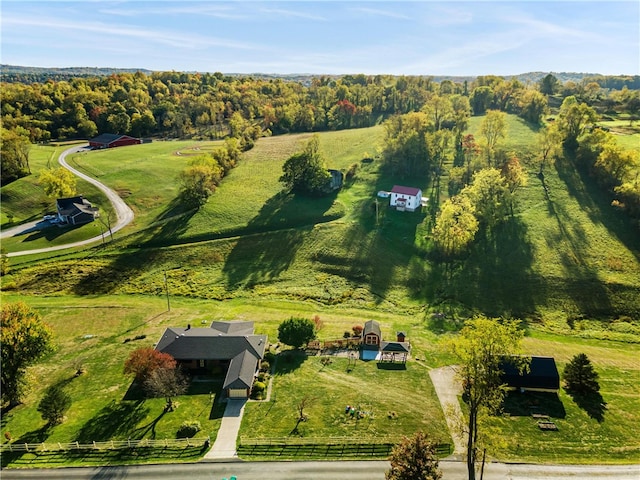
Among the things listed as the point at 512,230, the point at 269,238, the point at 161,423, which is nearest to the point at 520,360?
the point at 161,423

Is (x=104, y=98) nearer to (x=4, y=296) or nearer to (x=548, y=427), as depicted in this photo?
(x=4, y=296)

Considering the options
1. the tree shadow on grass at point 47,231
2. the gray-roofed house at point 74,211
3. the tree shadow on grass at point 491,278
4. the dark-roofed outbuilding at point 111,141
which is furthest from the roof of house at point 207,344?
the dark-roofed outbuilding at point 111,141

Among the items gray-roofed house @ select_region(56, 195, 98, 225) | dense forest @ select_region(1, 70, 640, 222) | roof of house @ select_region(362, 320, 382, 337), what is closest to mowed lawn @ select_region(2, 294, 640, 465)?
roof of house @ select_region(362, 320, 382, 337)

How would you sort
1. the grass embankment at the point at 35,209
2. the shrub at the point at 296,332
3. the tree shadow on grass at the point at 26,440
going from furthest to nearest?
1. the grass embankment at the point at 35,209
2. the shrub at the point at 296,332
3. the tree shadow on grass at the point at 26,440

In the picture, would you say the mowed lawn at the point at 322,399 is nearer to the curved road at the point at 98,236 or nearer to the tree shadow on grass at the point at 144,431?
the tree shadow on grass at the point at 144,431

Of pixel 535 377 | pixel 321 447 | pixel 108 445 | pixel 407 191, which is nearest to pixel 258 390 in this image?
pixel 321 447

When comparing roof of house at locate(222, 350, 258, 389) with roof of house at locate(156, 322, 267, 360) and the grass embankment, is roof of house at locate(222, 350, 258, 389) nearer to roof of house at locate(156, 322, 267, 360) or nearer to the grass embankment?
roof of house at locate(156, 322, 267, 360)
